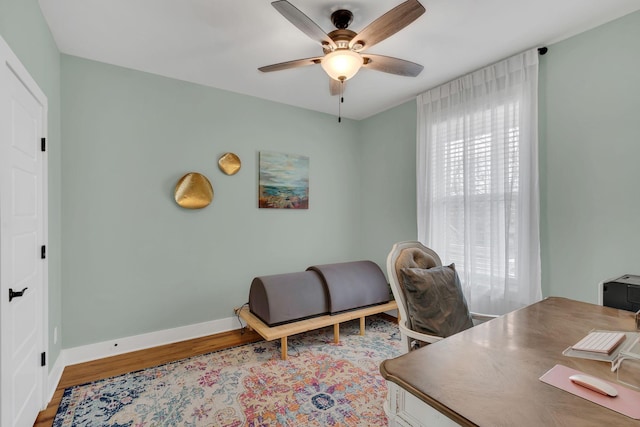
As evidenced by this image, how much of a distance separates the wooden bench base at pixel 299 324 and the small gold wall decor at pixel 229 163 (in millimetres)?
1510

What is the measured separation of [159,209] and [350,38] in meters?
2.32

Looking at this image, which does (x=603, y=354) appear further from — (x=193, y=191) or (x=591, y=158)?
(x=193, y=191)

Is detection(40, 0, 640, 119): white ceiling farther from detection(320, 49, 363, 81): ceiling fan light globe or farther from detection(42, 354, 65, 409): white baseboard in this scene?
detection(42, 354, 65, 409): white baseboard

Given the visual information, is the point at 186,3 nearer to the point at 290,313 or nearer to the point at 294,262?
the point at 290,313

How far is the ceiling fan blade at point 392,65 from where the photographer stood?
213cm

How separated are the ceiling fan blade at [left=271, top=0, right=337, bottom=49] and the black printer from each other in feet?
7.14

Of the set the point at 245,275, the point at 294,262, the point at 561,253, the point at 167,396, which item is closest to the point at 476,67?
the point at 561,253

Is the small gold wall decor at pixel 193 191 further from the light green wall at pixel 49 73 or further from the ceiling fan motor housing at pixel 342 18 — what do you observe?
the ceiling fan motor housing at pixel 342 18

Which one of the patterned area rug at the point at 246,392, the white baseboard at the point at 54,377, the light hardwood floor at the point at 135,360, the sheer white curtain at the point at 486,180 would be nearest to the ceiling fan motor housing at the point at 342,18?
the sheer white curtain at the point at 486,180

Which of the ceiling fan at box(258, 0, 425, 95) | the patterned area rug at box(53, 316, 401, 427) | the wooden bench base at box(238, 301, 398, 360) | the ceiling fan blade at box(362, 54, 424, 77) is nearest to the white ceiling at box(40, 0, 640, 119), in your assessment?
the ceiling fan at box(258, 0, 425, 95)

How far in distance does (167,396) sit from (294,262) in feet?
6.45

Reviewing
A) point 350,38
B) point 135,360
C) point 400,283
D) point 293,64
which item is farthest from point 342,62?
point 135,360

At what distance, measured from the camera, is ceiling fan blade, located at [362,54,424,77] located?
83.7 inches

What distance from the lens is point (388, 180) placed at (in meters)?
3.95
